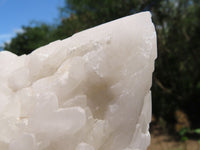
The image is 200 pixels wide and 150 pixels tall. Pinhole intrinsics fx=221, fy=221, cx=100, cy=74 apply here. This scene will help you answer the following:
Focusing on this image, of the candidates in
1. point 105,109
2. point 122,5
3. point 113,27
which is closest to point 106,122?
point 105,109

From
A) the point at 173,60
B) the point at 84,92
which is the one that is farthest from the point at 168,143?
the point at 84,92

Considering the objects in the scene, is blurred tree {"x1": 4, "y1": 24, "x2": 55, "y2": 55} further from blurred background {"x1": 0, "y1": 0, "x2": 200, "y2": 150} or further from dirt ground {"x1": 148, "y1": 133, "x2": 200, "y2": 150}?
dirt ground {"x1": 148, "y1": 133, "x2": 200, "y2": 150}

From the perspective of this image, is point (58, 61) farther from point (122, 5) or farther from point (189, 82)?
point (189, 82)

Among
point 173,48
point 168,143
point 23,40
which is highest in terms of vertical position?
point 23,40

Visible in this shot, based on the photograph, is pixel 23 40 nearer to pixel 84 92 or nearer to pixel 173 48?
pixel 173 48

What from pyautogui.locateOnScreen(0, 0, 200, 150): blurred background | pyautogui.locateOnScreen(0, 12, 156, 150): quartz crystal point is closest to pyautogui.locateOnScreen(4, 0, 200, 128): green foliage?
pyautogui.locateOnScreen(0, 0, 200, 150): blurred background

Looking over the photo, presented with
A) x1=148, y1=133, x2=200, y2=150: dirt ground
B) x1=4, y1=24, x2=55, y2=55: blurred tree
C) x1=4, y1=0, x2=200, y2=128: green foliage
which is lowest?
x1=148, y1=133, x2=200, y2=150: dirt ground

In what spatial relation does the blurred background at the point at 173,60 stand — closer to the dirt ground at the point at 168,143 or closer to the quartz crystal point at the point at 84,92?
the dirt ground at the point at 168,143
